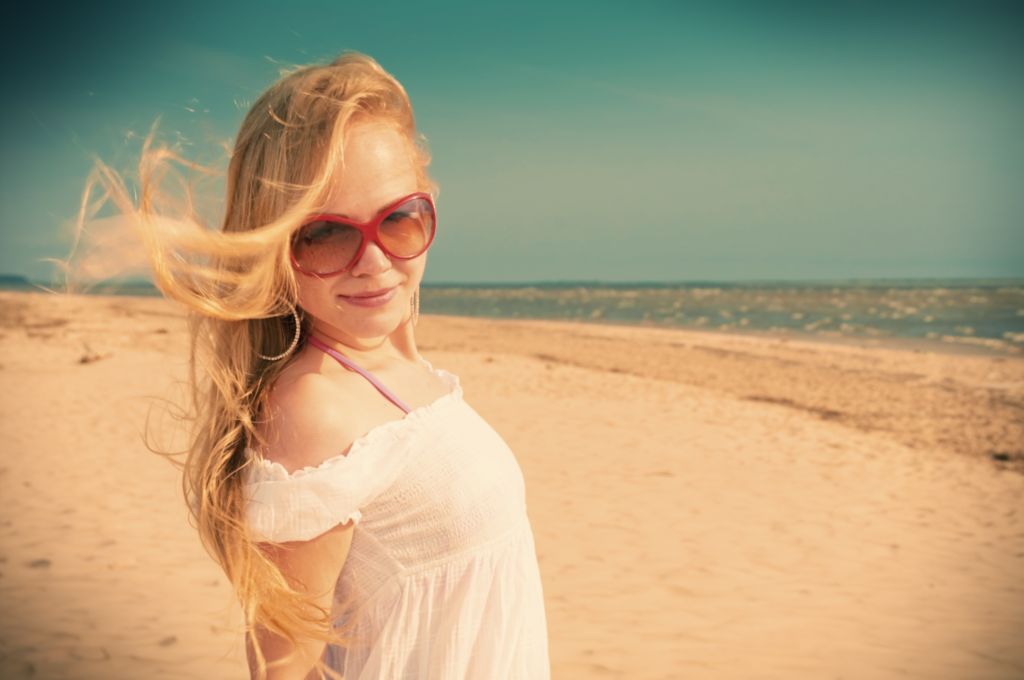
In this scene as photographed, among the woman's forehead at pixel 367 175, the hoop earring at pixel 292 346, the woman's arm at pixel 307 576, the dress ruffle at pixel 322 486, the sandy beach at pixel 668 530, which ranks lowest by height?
the sandy beach at pixel 668 530

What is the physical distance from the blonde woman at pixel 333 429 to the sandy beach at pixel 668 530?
449 millimetres

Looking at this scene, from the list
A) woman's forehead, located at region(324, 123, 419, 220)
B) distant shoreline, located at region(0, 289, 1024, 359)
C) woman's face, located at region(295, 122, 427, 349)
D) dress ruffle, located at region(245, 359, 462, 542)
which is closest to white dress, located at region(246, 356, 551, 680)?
dress ruffle, located at region(245, 359, 462, 542)

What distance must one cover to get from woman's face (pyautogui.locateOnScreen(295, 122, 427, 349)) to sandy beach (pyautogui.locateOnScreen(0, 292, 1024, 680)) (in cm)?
50

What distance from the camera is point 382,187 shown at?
50.3 inches

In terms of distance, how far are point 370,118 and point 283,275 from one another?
28 cm

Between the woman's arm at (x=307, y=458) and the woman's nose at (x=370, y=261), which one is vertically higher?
the woman's nose at (x=370, y=261)

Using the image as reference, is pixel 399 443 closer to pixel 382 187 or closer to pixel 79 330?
pixel 382 187

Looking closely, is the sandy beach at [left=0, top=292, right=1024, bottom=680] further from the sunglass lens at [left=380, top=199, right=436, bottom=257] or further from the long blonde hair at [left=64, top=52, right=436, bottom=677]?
the sunglass lens at [left=380, top=199, right=436, bottom=257]

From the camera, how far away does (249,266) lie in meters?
1.22

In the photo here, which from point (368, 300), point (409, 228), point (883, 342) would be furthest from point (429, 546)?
point (883, 342)

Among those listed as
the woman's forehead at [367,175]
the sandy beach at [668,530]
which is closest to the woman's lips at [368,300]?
the woman's forehead at [367,175]

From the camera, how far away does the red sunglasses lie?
4.07 ft

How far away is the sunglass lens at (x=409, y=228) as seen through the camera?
1286 mm

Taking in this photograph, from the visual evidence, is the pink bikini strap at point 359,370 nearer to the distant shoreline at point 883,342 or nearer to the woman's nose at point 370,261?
the woman's nose at point 370,261
